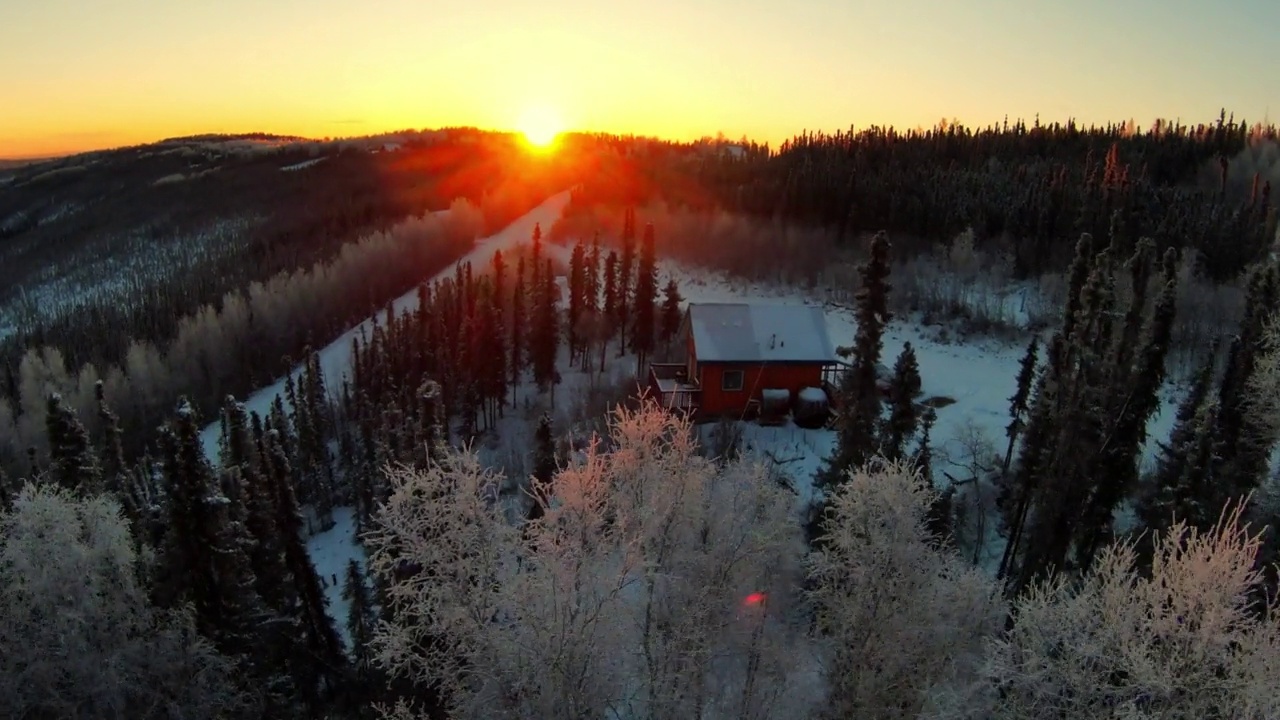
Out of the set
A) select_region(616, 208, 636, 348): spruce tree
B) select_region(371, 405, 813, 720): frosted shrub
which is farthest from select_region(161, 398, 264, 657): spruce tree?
select_region(616, 208, 636, 348): spruce tree

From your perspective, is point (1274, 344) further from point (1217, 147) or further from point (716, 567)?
point (1217, 147)

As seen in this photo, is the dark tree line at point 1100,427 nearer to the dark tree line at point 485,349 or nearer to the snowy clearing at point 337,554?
the snowy clearing at point 337,554

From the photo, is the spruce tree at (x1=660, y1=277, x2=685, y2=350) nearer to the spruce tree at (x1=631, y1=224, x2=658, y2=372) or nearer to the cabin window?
the spruce tree at (x1=631, y1=224, x2=658, y2=372)

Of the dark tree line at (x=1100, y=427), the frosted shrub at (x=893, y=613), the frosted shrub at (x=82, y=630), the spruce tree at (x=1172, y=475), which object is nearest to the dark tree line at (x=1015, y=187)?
the dark tree line at (x=1100, y=427)

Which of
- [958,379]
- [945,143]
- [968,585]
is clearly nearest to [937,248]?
[958,379]

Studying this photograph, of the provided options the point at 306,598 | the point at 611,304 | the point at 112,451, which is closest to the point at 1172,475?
the point at 306,598

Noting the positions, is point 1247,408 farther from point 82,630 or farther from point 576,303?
point 576,303
